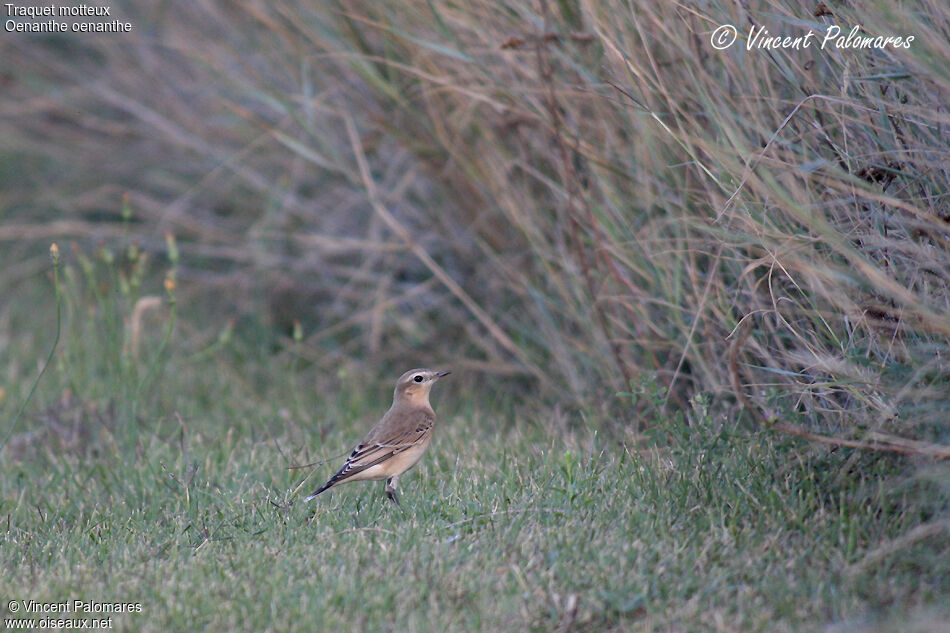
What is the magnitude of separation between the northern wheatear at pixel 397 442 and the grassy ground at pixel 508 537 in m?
0.10

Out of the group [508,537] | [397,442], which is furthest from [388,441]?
[508,537]

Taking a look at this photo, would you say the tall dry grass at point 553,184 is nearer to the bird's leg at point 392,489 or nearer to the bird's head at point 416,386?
the bird's head at point 416,386

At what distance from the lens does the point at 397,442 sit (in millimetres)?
4277

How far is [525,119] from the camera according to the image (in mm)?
5191

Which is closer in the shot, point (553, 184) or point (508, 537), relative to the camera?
point (508, 537)

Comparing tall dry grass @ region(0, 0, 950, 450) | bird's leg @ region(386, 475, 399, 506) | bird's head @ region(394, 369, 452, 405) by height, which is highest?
tall dry grass @ region(0, 0, 950, 450)

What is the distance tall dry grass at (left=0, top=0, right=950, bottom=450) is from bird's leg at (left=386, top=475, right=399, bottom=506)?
42.4 inches

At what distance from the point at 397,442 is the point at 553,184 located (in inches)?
63.0

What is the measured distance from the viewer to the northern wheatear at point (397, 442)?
13.4 feet

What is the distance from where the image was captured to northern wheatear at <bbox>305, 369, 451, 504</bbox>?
409 cm

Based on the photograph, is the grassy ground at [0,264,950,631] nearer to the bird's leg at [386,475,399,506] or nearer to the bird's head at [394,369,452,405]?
the bird's leg at [386,475,399,506]

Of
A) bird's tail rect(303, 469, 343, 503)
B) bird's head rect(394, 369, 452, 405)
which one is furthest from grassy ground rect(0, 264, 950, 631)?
bird's head rect(394, 369, 452, 405)

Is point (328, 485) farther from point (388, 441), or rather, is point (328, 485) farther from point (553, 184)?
point (553, 184)

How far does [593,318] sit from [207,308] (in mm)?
3387
